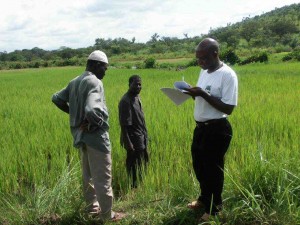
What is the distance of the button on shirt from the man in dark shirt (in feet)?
2.69

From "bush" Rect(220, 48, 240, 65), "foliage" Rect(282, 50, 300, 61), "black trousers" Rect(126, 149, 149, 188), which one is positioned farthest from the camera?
"bush" Rect(220, 48, 240, 65)

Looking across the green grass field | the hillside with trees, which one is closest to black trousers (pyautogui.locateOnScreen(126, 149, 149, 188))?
the green grass field

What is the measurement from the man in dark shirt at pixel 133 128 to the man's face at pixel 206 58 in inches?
47.9

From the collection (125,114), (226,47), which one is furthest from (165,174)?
(226,47)

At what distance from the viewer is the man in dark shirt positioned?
3.76 metres

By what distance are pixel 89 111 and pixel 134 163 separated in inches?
52.5

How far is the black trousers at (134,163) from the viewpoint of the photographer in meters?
3.86

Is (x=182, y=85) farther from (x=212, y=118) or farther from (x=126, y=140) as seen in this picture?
(x=126, y=140)

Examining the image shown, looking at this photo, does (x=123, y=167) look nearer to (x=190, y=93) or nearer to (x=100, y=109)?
(x=100, y=109)

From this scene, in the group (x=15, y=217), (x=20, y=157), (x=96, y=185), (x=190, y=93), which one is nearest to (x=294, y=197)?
(x=190, y=93)

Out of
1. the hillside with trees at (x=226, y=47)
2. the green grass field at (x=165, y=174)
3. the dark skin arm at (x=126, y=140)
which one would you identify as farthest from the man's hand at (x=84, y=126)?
the hillside with trees at (x=226, y=47)

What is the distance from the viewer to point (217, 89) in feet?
8.69

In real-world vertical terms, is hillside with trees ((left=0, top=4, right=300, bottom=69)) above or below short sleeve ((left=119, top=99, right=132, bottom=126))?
above

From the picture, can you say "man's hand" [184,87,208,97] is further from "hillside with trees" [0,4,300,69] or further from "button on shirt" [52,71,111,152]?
"hillside with trees" [0,4,300,69]
